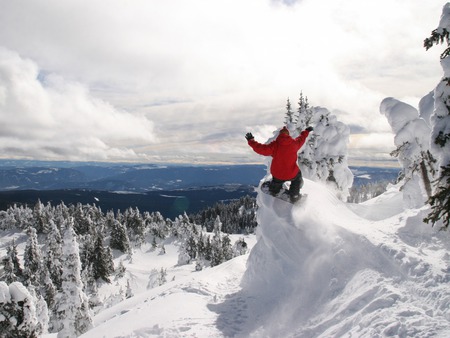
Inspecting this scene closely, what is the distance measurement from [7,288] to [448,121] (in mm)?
17563

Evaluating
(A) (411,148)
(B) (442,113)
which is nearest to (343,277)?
(B) (442,113)

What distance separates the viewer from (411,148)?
16578 millimetres

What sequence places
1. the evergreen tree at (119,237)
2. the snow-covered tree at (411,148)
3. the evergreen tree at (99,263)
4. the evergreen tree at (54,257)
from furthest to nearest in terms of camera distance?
1. the evergreen tree at (119,237)
2. the evergreen tree at (99,263)
3. the evergreen tree at (54,257)
4. the snow-covered tree at (411,148)

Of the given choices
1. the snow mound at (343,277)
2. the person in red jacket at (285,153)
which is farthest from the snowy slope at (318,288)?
the person in red jacket at (285,153)

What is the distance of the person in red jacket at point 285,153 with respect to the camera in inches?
405

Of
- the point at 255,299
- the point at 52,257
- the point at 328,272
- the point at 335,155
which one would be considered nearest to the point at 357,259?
the point at 328,272

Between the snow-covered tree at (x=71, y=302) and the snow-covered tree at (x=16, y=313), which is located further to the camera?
the snow-covered tree at (x=71, y=302)

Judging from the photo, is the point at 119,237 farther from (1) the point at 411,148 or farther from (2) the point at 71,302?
(1) the point at 411,148

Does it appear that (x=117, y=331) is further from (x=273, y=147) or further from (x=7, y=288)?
(x=7, y=288)

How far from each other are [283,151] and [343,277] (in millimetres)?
4532

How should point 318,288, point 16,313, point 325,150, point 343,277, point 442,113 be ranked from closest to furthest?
point 343,277 < point 318,288 < point 442,113 < point 16,313 < point 325,150

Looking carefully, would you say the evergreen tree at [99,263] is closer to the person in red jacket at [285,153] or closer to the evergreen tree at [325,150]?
the evergreen tree at [325,150]

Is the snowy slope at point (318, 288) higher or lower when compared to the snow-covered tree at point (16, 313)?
higher

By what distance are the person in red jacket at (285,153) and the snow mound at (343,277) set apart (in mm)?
774
